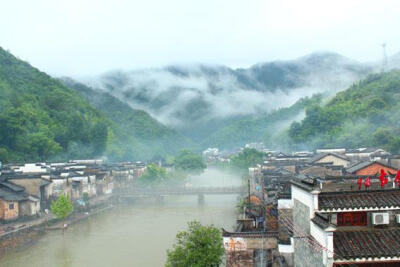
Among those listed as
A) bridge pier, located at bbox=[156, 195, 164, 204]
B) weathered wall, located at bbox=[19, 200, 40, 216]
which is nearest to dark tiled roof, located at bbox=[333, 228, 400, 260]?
weathered wall, located at bbox=[19, 200, 40, 216]

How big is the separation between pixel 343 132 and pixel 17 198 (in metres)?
49.8

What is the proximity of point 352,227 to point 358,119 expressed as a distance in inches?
2520

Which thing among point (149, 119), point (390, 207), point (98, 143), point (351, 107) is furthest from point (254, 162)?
point (149, 119)

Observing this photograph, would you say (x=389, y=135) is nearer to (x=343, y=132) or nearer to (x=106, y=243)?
(x=343, y=132)

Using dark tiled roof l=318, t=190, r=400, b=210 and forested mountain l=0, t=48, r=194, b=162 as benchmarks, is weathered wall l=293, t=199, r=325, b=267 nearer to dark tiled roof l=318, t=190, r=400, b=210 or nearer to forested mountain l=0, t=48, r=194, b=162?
dark tiled roof l=318, t=190, r=400, b=210

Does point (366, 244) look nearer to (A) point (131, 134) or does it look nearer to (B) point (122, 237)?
(B) point (122, 237)

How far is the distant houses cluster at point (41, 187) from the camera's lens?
Answer: 33250mm

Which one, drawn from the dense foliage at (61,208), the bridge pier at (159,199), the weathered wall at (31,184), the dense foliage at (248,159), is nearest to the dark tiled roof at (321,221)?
the dense foliage at (61,208)

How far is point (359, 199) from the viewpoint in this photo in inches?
392

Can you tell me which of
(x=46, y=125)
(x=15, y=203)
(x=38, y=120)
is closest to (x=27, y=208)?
(x=15, y=203)

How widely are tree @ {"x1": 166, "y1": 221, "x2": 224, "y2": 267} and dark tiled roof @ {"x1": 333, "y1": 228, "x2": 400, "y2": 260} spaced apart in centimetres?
695

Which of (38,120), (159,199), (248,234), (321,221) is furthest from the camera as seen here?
(38,120)

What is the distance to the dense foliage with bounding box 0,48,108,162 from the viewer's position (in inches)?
2297

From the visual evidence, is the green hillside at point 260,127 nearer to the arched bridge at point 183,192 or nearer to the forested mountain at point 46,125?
the forested mountain at point 46,125
